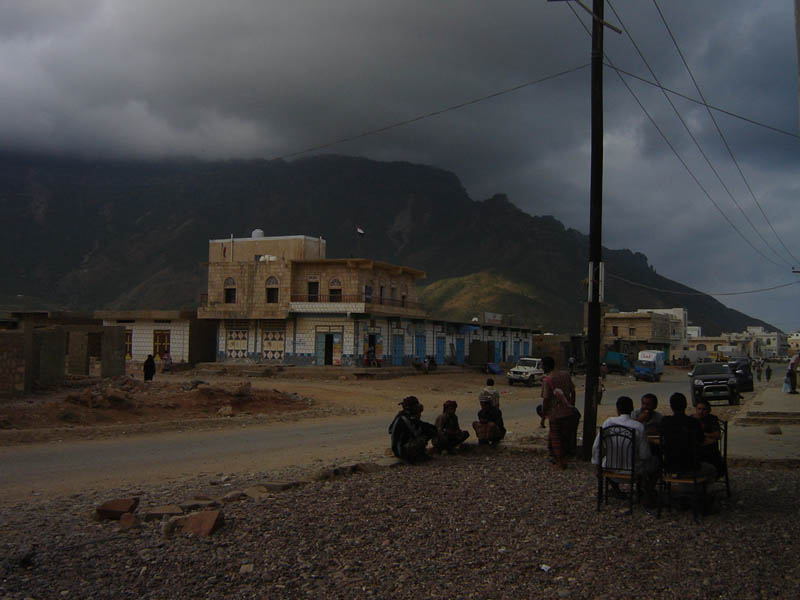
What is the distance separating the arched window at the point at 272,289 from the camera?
45594 mm

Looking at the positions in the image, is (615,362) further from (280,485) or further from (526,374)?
(280,485)

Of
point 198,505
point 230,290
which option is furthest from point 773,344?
point 198,505

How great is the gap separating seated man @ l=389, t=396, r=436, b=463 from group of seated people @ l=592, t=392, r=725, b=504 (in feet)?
11.2

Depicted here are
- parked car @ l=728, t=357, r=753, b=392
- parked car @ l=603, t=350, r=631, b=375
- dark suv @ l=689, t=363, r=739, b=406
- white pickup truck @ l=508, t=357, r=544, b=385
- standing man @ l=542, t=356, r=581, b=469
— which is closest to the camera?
standing man @ l=542, t=356, r=581, b=469

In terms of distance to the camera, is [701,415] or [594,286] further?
[594,286]

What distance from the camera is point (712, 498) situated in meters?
7.61

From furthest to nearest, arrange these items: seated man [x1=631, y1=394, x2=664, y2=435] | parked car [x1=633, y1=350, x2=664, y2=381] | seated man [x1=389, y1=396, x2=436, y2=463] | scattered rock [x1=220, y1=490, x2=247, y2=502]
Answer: parked car [x1=633, y1=350, x2=664, y2=381], seated man [x1=389, y1=396, x2=436, y2=463], seated man [x1=631, y1=394, x2=664, y2=435], scattered rock [x1=220, y1=490, x2=247, y2=502]

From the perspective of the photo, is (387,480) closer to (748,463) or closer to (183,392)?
(748,463)

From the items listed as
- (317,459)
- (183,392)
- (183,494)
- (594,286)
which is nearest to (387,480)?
(183,494)

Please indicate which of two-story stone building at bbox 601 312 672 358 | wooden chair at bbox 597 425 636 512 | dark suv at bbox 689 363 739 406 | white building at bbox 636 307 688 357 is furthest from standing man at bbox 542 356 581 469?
white building at bbox 636 307 688 357

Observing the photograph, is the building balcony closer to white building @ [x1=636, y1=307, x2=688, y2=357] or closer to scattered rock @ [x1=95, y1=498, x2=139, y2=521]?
scattered rock @ [x1=95, y1=498, x2=139, y2=521]

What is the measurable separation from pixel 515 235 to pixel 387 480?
167627 mm

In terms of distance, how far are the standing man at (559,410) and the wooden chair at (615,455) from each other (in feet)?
8.19

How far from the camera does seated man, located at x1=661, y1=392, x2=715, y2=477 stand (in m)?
7.28
